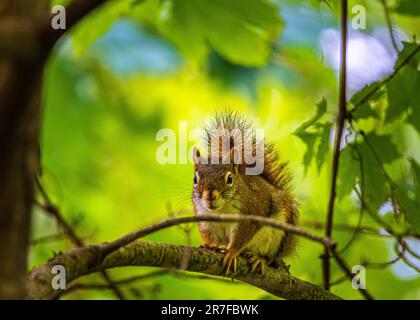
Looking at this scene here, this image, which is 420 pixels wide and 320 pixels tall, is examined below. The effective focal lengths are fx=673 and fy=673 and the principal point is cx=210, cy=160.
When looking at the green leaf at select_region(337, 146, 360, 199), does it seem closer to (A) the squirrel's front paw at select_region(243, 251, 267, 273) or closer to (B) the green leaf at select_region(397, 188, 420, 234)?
(B) the green leaf at select_region(397, 188, 420, 234)

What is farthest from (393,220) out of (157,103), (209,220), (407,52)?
(157,103)

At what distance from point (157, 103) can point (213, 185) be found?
5.55 ft

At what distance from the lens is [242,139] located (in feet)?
5.01

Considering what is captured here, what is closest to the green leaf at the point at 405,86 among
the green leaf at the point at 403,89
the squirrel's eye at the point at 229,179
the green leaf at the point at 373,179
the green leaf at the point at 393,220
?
the green leaf at the point at 403,89

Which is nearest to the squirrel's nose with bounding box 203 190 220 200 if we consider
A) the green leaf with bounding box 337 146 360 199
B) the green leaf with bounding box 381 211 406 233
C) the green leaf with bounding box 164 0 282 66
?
the green leaf with bounding box 337 146 360 199

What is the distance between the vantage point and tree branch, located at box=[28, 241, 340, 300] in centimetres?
79

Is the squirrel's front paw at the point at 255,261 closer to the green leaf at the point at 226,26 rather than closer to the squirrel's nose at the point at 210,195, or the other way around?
the squirrel's nose at the point at 210,195

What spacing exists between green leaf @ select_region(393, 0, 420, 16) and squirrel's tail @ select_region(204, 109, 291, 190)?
410mm

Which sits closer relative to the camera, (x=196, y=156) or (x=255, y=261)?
(x=255, y=261)

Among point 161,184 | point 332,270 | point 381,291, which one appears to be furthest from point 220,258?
point 161,184

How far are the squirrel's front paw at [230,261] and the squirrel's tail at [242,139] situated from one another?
302 mm

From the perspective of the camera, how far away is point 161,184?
2666 mm

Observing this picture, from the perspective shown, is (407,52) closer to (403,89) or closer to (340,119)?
(403,89)
